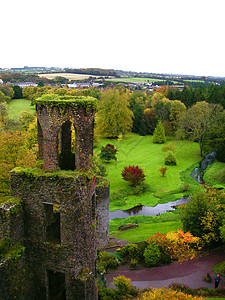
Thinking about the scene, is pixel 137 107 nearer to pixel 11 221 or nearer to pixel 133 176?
pixel 133 176

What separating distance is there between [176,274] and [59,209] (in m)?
11.2

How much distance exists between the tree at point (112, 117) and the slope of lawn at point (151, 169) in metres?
2.27

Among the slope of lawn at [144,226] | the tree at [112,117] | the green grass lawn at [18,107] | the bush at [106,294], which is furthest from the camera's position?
the green grass lawn at [18,107]

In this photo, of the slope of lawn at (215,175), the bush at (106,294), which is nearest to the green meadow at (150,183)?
the slope of lawn at (215,175)

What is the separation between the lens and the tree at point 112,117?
57.3 m

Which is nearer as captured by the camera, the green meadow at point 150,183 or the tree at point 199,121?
the green meadow at point 150,183

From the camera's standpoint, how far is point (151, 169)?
40.6 metres

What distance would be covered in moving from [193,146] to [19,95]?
66.2 meters

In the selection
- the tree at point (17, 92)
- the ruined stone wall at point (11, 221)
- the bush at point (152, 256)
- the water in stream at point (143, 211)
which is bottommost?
the water in stream at point (143, 211)

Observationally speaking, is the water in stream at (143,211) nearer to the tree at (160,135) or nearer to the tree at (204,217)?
the tree at (204,217)

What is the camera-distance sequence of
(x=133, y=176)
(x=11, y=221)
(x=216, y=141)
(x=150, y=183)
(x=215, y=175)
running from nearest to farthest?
(x=11, y=221) < (x=133, y=176) < (x=150, y=183) < (x=215, y=175) < (x=216, y=141)

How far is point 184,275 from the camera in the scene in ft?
56.8

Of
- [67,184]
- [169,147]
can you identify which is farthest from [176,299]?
[169,147]

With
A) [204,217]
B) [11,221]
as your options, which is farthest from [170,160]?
[11,221]
